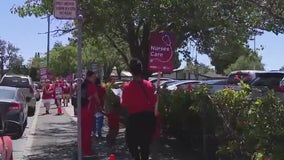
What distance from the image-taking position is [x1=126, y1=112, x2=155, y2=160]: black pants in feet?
28.3

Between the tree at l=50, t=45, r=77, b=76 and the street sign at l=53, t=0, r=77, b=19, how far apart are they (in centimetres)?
7327

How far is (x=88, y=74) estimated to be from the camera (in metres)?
11.4

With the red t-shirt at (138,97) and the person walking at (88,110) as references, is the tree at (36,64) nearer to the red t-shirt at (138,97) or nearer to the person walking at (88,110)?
the person walking at (88,110)

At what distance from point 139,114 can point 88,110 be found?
2.75m

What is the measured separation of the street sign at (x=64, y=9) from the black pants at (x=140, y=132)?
5.79 feet

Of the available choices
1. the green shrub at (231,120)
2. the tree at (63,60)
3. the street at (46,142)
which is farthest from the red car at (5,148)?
the tree at (63,60)

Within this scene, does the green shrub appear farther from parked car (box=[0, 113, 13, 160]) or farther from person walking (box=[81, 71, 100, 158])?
parked car (box=[0, 113, 13, 160])

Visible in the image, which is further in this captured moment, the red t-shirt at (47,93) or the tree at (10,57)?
the tree at (10,57)

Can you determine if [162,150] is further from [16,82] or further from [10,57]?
[10,57]

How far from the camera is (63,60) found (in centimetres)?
8494

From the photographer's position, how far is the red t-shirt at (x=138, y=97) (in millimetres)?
8633

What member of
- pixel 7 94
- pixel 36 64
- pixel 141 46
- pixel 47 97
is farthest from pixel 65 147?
pixel 36 64

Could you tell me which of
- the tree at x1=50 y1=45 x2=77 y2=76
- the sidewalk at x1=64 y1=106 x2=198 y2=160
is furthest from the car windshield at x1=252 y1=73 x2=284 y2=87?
the tree at x1=50 y1=45 x2=77 y2=76

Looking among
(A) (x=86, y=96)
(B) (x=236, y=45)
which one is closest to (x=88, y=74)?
(A) (x=86, y=96)
